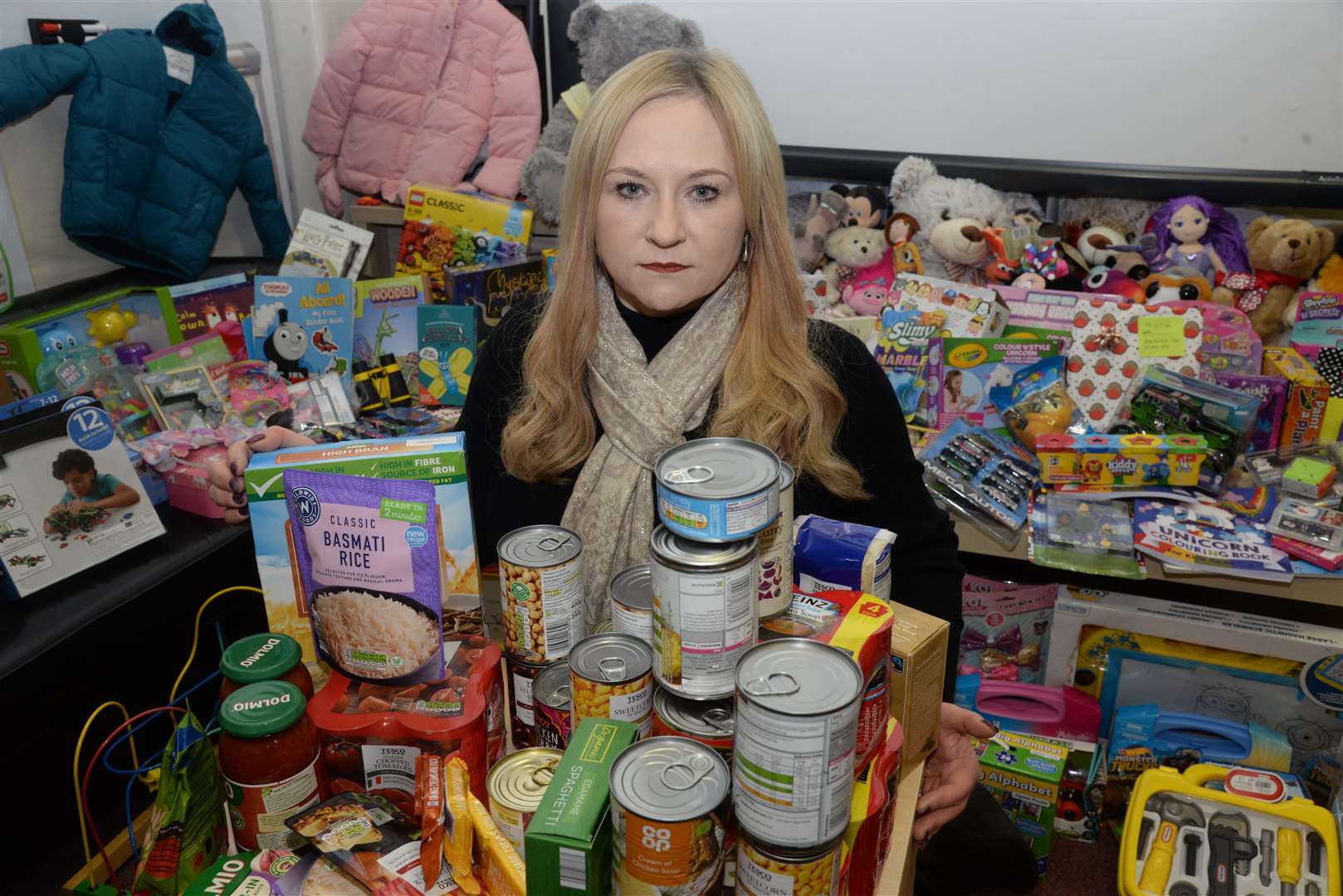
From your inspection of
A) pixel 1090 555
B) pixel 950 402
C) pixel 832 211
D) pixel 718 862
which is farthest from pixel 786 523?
pixel 832 211

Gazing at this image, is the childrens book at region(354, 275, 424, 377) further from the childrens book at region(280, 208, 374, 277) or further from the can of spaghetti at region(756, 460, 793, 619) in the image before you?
the can of spaghetti at region(756, 460, 793, 619)

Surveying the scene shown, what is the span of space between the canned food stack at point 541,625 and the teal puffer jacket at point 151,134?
1989 millimetres

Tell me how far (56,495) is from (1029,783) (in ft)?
6.89

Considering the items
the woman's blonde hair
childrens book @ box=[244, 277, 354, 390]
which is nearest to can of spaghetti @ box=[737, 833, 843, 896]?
the woman's blonde hair

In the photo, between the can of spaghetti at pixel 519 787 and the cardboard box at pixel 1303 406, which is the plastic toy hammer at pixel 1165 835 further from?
the can of spaghetti at pixel 519 787

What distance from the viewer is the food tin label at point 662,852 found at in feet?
2.13

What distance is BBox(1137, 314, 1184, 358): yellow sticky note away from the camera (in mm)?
2203

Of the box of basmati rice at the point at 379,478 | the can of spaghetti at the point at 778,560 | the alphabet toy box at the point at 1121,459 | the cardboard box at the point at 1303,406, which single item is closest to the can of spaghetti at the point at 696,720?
the can of spaghetti at the point at 778,560

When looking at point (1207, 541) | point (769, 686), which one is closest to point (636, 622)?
point (769, 686)

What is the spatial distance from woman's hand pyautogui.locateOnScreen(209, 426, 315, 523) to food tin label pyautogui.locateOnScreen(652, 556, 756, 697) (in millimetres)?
675

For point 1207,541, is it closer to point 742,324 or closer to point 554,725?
point 742,324

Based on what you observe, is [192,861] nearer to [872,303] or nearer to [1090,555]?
[1090,555]

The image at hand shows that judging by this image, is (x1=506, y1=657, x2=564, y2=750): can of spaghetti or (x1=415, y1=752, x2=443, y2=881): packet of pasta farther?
(x1=506, y1=657, x2=564, y2=750): can of spaghetti

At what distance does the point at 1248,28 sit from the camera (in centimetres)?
236
